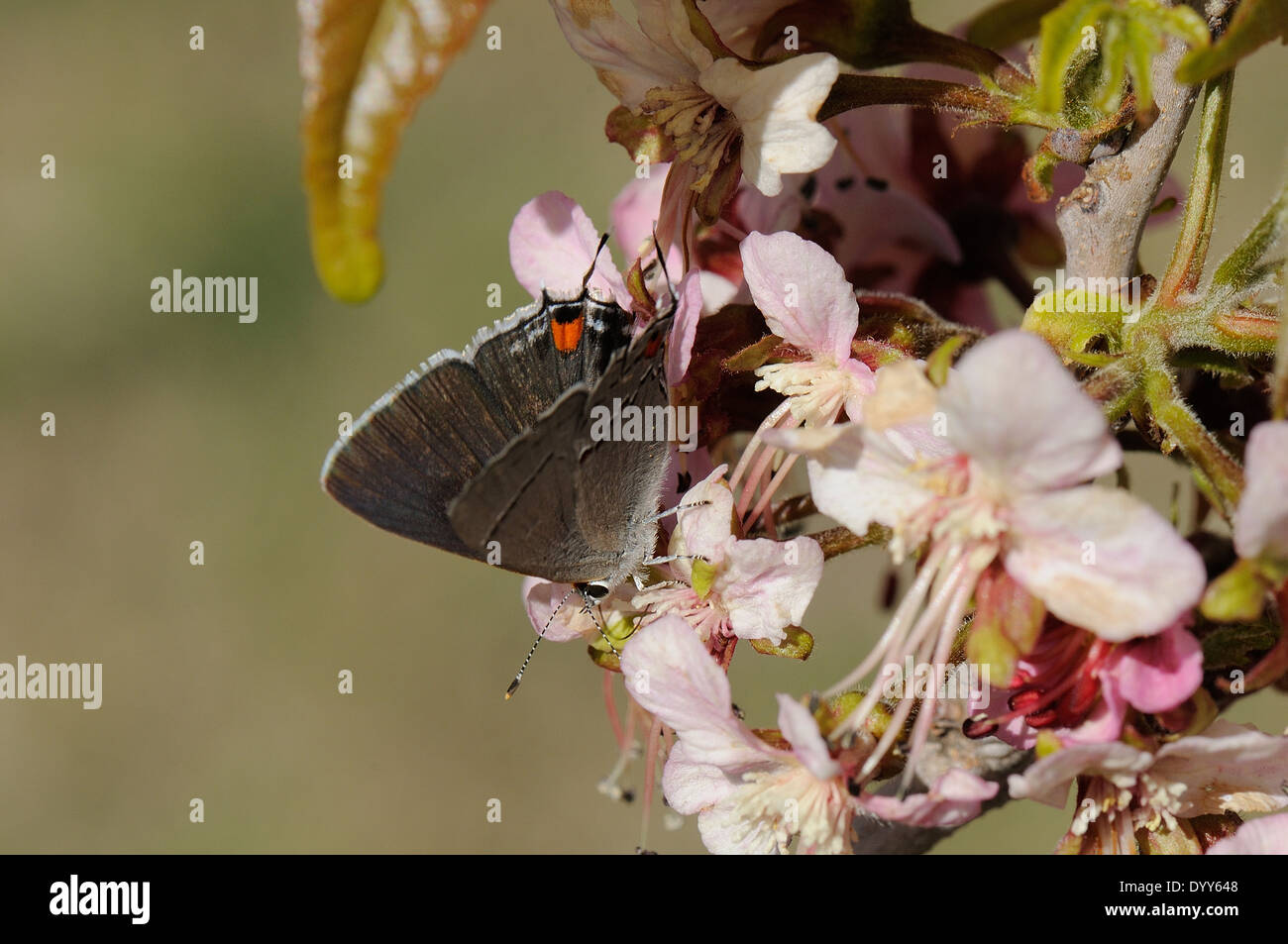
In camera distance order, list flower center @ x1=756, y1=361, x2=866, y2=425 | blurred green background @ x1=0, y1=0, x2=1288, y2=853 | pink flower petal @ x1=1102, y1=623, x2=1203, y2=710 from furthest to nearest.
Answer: blurred green background @ x1=0, y1=0, x2=1288, y2=853
flower center @ x1=756, y1=361, x2=866, y2=425
pink flower petal @ x1=1102, y1=623, x2=1203, y2=710

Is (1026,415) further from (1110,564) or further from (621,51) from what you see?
(621,51)

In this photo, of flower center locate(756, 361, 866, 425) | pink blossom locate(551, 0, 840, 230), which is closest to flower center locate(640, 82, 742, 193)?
pink blossom locate(551, 0, 840, 230)

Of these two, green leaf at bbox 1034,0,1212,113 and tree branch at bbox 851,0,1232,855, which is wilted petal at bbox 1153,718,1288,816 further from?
Result: green leaf at bbox 1034,0,1212,113

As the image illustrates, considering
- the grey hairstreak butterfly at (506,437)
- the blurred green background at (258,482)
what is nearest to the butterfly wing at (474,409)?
the grey hairstreak butterfly at (506,437)

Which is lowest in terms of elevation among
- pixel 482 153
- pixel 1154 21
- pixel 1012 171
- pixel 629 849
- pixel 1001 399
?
pixel 629 849
